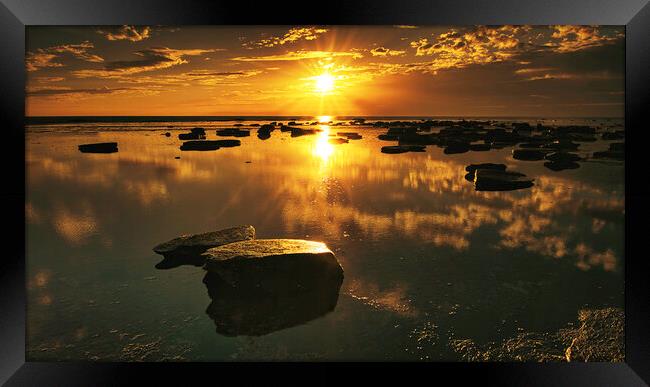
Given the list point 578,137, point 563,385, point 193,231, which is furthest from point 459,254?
point 578,137

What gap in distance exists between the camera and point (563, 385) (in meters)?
4.08

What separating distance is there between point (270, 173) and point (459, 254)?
635 centimetres

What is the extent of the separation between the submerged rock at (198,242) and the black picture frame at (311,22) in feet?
5.56

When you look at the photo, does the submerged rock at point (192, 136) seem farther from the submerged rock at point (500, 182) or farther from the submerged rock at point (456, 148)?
the submerged rock at point (500, 182)

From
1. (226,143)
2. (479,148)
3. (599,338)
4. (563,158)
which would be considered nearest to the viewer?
(599,338)

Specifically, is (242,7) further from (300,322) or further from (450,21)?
(300,322)

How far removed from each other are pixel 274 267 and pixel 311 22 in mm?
2314

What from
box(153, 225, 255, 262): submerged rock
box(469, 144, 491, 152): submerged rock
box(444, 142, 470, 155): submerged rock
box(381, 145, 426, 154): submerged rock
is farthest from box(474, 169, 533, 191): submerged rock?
box(469, 144, 491, 152): submerged rock

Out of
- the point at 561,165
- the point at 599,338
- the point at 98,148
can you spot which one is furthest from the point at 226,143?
the point at 599,338

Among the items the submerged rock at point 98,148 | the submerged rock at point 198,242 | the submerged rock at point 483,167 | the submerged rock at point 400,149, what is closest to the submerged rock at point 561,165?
the submerged rock at point 483,167

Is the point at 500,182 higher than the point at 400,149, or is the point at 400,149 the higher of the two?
the point at 400,149

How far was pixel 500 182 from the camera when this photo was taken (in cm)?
947

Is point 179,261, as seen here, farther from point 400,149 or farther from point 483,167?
point 400,149

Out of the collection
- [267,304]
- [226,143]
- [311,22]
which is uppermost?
[311,22]
